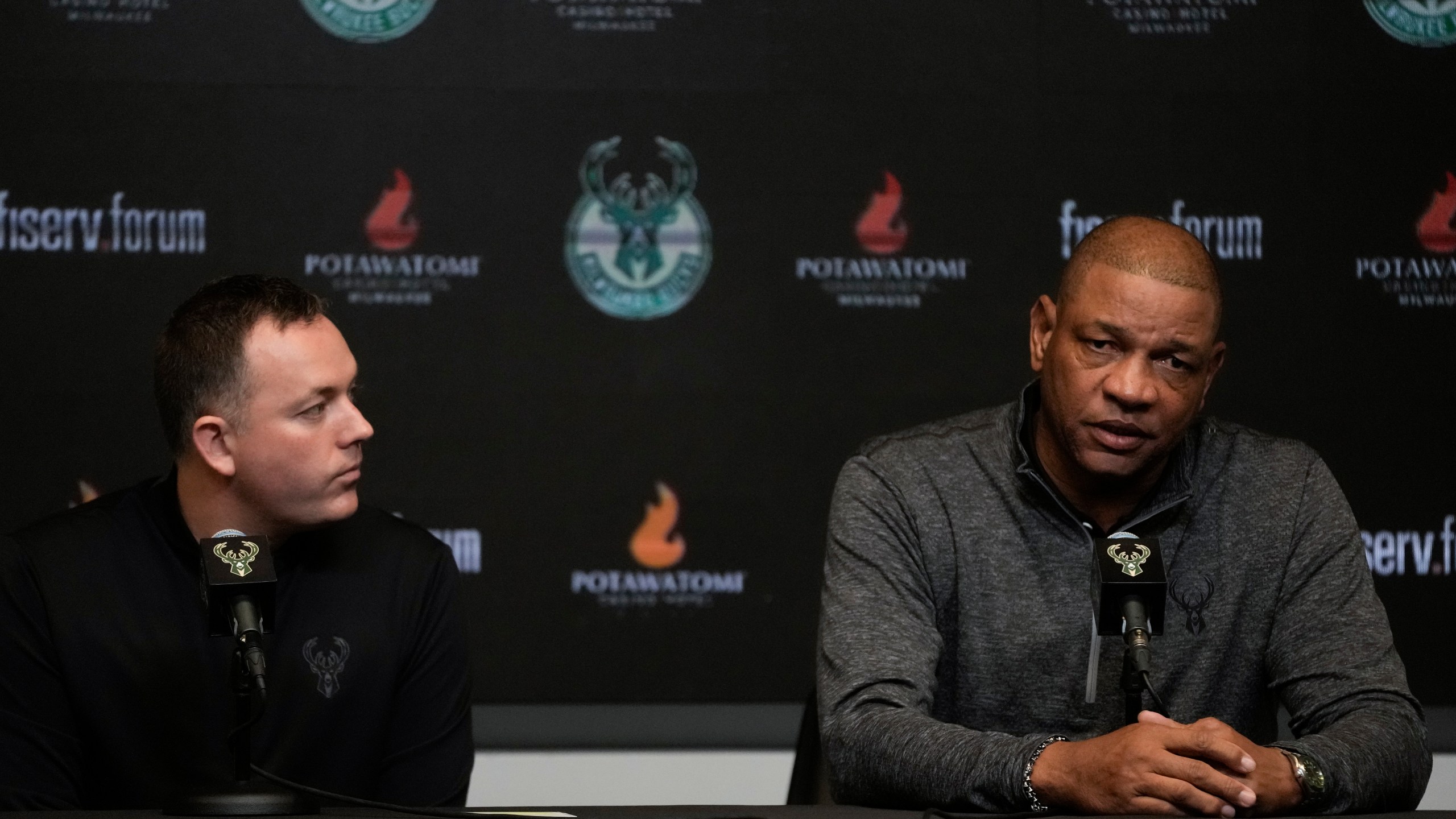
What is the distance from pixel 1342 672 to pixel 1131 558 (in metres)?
0.46

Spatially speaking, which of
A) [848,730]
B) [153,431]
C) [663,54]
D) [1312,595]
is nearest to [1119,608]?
[848,730]

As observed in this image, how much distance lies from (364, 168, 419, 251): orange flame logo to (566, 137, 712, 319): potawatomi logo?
311mm

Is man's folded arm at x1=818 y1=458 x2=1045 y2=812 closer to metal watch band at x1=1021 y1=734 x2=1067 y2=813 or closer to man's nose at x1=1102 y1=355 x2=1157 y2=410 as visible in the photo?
metal watch band at x1=1021 y1=734 x2=1067 y2=813

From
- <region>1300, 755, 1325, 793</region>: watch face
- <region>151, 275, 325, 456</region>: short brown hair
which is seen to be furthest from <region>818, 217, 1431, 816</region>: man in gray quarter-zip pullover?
<region>151, 275, 325, 456</region>: short brown hair

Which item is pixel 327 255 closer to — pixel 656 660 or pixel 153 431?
pixel 153 431

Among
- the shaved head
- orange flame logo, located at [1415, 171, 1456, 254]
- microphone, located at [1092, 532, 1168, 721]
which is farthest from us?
orange flame logo, located at [1415, 171, 1456, 254]

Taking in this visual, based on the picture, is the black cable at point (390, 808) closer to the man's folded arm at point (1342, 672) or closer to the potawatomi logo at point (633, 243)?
the man's folded arm at point (1342, 672)

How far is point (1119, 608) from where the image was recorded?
1563 mm

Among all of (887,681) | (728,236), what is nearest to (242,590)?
(887,681)

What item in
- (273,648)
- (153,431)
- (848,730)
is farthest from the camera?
(153,431)

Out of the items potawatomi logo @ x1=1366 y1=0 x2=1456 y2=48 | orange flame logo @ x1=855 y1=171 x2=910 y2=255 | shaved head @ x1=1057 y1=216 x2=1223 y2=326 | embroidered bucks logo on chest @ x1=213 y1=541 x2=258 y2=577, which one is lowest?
embroidered bucks logo on chest @ x1=213 y1=541 x2=258 y2=577

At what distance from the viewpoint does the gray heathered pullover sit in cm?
187

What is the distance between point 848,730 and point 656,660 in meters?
1.39

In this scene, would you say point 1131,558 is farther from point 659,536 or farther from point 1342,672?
point 659,536
